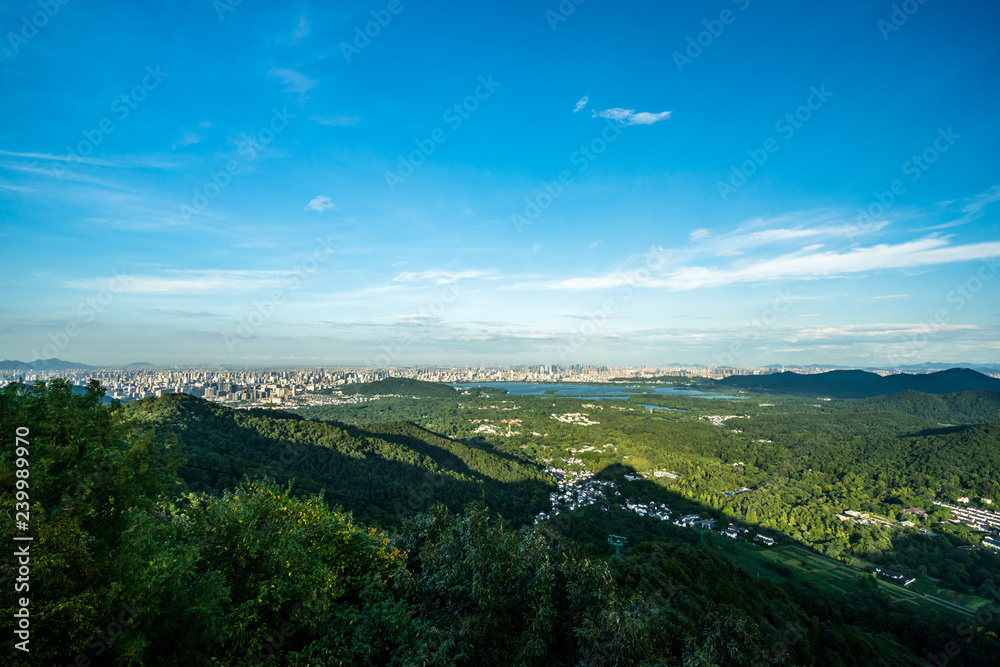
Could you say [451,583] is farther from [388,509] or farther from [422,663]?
[388,509]

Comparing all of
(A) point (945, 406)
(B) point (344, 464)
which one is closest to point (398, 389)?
(B) point (344, 464)

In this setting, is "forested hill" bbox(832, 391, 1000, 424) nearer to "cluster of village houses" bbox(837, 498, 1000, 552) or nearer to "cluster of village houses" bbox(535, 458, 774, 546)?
"cluster of village houses" bbox(837, 498, 1000, 552)

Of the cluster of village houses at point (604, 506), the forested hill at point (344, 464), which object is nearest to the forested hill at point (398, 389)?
the forested hill at point (344, 464)

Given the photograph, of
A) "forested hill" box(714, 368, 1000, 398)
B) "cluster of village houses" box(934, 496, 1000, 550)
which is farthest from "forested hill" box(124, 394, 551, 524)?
"forested hill" box(714, 368, 1000, 398)

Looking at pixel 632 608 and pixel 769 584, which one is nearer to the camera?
pixel 632 608

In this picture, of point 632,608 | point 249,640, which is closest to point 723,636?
point 632,608

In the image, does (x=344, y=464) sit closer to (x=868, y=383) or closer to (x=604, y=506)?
(x=604, y=506)

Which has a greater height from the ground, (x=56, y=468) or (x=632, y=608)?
(x=56, y=468)

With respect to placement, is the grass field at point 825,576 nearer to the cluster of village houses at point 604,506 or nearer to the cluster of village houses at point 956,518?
the cluster of village houses at point 604,506
